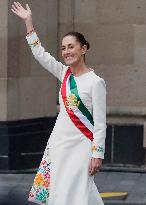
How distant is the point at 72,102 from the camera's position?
653 cm

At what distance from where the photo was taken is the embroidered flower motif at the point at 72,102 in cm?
651

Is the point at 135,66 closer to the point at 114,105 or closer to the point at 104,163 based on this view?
the point at 114,105

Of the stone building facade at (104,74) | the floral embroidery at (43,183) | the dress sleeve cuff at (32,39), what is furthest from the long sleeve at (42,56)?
the stone building facade at (104,74)

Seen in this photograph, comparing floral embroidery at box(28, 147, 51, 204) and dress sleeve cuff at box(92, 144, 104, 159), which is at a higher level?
dress sleeve cuff at box(92, 144, 104, 159)

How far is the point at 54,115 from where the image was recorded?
12062 millimetres

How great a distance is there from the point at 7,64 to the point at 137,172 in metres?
2.53

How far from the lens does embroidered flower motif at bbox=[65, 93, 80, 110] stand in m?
6.51

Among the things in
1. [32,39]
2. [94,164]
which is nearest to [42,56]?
[32,39]

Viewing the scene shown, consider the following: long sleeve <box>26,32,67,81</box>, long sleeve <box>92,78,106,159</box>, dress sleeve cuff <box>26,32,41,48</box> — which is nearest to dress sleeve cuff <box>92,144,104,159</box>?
long sleeve <box>92,78,106,159</box>

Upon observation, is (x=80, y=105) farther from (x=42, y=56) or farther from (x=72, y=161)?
(x=42, y=56)

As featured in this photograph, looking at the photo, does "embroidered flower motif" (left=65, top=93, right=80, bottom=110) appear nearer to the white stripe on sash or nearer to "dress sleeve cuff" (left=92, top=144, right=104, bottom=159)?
the white stripe on sash

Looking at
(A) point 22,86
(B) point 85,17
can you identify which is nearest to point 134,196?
(A) point 22,86

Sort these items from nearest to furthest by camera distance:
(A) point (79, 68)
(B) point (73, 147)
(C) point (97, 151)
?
1. (C) point (97, 151)
2. (B) point (73, 147)
3. (A) point (79, 68)

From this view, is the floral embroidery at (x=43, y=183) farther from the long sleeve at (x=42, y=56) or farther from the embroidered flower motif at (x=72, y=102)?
the long sleeve at (x=42, y=56)
